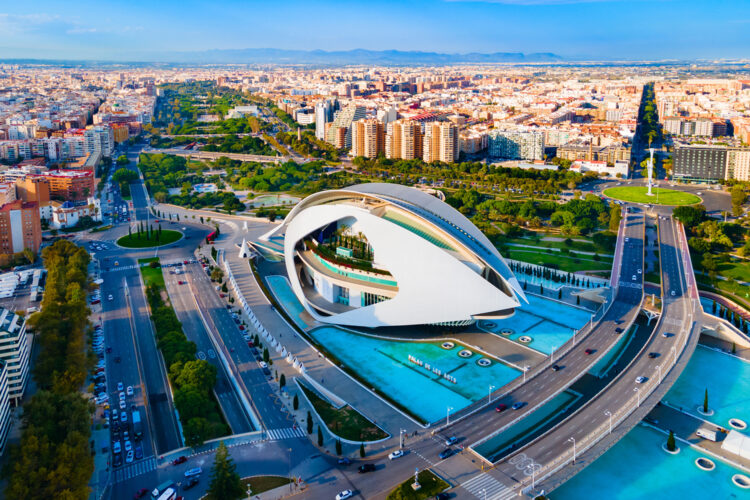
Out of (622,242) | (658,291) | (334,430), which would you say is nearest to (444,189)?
(622,242)

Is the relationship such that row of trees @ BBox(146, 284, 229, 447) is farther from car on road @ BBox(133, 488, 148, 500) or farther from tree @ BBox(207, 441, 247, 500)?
tree @ BBox(207, 441, 247, 500)

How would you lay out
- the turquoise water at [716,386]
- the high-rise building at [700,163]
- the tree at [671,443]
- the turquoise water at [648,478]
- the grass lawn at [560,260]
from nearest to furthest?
the turquoise water at [648,478], the tree at [671,443], the turquoise water at [716,386], the grass lawn at [560,260], the high-rise building at [700,163]

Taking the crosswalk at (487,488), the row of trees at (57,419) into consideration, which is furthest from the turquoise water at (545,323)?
the row of trees at (57,419)

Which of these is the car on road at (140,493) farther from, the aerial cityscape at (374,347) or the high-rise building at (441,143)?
the high-rise building at (441,143)

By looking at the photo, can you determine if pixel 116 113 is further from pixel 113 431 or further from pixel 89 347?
pixel 113 431

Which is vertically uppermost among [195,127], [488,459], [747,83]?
[747,83]

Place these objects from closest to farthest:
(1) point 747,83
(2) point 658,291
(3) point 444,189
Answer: (2) point 658,291 → (3) point 444,189 → (1) point 747,83

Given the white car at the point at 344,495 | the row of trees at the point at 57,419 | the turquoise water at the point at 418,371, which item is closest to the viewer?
the row of trees at the point at 57,419
